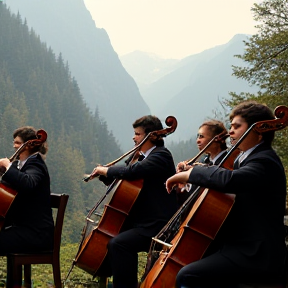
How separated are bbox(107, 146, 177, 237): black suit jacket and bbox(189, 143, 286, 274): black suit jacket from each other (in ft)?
4.82

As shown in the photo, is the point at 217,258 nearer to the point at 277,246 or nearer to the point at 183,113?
the point at 277,246

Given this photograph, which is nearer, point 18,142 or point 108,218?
point 108,218

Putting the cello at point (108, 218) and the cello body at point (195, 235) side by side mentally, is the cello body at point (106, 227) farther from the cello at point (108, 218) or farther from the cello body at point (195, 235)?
the cello body at point (195, 235)

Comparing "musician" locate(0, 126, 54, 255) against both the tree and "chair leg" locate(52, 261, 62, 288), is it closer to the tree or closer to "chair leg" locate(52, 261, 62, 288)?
"chair leg" locate(52, 261, 62, 288)

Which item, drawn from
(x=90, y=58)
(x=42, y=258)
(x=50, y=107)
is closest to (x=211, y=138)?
(x=42, y=258)

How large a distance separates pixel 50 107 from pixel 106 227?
8881cm

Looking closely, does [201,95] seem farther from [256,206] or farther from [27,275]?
[256,206]

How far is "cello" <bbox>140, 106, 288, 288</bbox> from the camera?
9.86 ft

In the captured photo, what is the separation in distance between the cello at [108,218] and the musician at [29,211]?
1.00ft

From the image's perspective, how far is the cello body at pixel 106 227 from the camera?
446cm

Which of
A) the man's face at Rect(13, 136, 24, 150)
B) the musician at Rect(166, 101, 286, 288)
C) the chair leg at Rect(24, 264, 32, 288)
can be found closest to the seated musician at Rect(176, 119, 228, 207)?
the musician at Rect(166, 101, 286, 288)

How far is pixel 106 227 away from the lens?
4.55 meters

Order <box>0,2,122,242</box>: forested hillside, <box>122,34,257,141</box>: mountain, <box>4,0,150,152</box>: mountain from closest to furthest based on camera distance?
1. <box>0,2,122,242</box>: forested hillside
2. <box>4,0,150,152</box>: mountain
3. <box>122,34,257,141</box>: mountain

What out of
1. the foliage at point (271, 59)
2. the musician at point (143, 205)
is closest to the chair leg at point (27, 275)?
the musician at point (143, 205)
